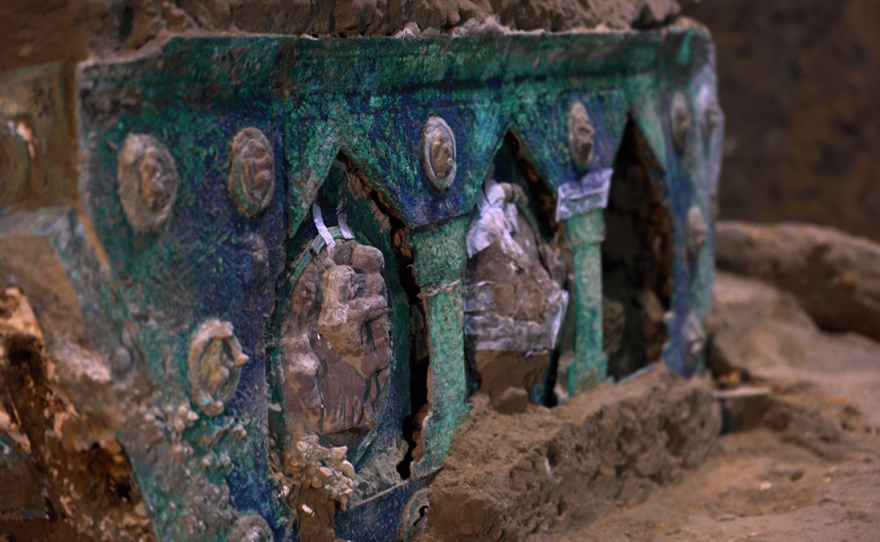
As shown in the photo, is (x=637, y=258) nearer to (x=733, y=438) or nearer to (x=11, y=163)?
(x=733, y=438)

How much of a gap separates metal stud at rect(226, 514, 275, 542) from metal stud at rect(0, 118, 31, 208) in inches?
32.4

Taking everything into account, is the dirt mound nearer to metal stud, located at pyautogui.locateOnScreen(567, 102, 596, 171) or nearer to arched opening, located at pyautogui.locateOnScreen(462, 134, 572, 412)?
arched opening, located at pyautogui.locateOnScreen(462, 134, 572, 412)

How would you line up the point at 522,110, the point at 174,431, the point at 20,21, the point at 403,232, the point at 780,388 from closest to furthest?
the point at 20,21, the point at 174,431, the point at 403,232, the point at 522,110, the point at 780,388

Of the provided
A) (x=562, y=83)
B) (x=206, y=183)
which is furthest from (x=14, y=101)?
(x=562, y=83)

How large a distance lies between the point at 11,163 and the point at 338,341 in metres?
0.83

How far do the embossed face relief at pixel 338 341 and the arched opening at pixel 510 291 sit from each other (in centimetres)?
50

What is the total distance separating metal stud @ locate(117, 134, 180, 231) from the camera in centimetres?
170

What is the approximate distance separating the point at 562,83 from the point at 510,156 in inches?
14.3

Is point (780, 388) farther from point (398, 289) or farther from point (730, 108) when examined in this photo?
point (730, 108)

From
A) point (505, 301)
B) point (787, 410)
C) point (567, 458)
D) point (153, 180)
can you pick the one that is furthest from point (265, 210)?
point (787, 410)

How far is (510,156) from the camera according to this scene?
2.93 meters

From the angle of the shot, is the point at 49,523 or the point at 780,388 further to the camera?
the point at 780,388

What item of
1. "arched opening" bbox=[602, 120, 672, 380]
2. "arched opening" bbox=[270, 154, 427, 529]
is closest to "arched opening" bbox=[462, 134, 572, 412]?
"arched opening" bbox=[270, 154, 427, 529]

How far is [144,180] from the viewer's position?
171cm
